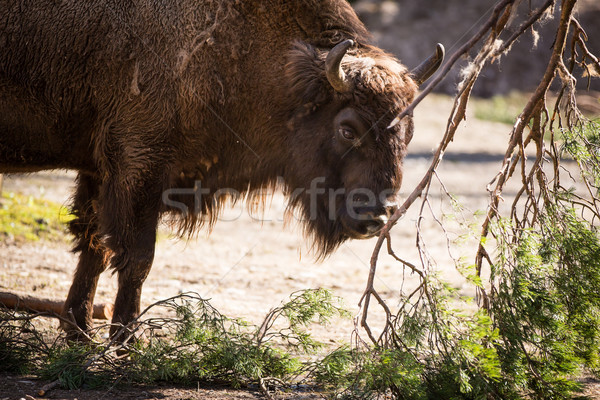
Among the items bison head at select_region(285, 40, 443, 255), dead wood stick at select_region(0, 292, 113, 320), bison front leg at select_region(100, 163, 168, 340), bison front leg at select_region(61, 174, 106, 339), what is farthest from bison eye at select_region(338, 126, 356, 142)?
dead wood stick at select_region(0, 292, 113, 320)

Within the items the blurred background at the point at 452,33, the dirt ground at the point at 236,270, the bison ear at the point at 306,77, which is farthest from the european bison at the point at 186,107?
the blurred background at the point at 452,33

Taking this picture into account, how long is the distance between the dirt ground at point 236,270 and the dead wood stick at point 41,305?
1.51 feet

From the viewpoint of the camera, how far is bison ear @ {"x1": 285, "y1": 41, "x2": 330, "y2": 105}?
4.27m

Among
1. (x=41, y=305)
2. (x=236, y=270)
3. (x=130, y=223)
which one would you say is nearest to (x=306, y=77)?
(x=130, y=223)

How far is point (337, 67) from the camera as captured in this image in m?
4.02

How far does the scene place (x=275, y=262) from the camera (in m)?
7.27

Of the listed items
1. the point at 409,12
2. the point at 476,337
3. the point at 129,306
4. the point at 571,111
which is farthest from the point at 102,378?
the point at 409,12

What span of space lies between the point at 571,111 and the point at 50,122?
3352mm

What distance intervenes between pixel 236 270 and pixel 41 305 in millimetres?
2402

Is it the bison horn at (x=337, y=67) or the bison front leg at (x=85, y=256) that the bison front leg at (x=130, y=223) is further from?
the bison horn at (x=337, y=67)

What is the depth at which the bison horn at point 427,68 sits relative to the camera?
4643mm

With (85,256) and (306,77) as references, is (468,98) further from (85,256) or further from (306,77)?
(85,256)

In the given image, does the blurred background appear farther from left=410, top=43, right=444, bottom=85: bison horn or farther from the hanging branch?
the hanging branch

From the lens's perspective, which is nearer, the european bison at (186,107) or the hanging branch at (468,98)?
the hanging branch at (468,98)
